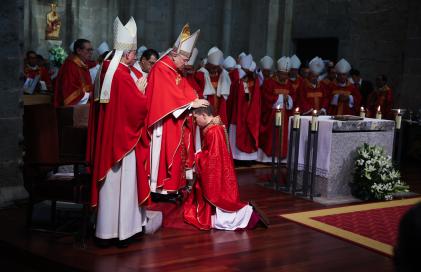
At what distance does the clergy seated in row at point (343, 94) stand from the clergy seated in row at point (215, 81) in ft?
6.79

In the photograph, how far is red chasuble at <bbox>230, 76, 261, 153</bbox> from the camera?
933 centimetres

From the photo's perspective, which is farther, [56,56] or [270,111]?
[56,56]

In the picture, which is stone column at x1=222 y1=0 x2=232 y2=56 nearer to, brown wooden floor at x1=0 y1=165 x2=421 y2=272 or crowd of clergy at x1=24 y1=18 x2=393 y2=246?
crowd of clergy at x1=24 y1=18 x2=393 y2=246

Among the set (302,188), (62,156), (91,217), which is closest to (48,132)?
(62,156)

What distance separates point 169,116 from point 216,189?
956 millimetres

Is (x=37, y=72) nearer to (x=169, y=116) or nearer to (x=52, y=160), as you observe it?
(x=169, y=116)

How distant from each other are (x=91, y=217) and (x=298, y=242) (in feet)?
6.29

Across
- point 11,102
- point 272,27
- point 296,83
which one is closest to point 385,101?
point 296,83

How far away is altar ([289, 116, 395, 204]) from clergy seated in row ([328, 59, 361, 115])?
109 inches

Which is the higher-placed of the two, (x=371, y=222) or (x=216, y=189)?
(x=216, y=189)

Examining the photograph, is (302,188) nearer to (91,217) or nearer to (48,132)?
(91,217)

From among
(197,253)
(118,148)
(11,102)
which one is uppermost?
(11,102)

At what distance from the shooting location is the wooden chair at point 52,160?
181 inches

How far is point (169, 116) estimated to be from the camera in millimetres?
5812
